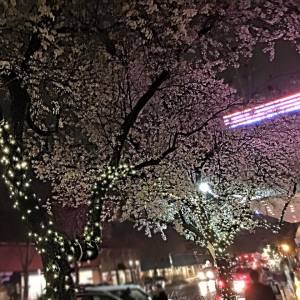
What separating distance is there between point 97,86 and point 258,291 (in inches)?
253

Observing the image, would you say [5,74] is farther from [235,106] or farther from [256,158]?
[256,158]

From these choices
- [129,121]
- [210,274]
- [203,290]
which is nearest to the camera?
[129,121]

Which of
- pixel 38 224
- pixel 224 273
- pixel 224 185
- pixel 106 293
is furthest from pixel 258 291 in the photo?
pixel 224 185

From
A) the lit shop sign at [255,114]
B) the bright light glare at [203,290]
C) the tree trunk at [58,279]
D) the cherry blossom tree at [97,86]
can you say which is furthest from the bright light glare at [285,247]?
the tree trunk at [58,279]

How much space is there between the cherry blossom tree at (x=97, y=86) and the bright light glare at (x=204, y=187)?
3.53 metres

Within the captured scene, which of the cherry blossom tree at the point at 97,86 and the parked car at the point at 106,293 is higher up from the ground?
the cherry blossom tree at the point at 97,86

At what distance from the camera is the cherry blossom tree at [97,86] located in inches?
305

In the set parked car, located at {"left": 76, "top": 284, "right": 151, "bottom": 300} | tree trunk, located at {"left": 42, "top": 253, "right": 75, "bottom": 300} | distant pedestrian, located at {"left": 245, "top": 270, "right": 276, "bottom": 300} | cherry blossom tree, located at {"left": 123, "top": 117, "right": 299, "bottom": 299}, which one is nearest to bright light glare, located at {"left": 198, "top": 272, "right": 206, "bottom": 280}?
cherry blossom tree, located at {"left": 123, "top": 117, "right": 299, "bottom": 299}

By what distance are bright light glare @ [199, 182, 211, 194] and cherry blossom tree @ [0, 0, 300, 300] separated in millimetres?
3532

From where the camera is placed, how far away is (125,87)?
12.7 metres

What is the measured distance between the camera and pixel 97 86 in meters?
10.7

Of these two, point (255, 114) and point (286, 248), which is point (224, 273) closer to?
point (286, 248)

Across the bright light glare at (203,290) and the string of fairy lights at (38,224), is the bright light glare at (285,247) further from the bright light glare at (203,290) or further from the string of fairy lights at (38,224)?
the string of fairy lights at (38,224)

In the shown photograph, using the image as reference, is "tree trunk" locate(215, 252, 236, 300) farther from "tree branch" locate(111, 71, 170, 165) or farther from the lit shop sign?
"tree branch" locate(111, 71, 170, 165)
